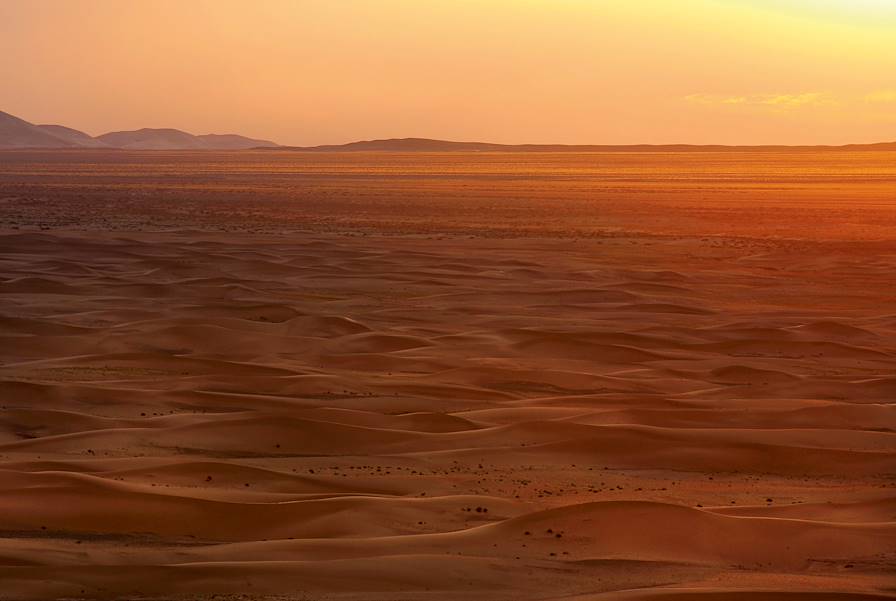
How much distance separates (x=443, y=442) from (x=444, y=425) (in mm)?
480

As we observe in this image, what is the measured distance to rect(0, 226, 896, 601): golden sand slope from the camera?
5.02m

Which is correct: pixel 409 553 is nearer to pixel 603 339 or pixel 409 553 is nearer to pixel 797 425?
pixel 797 425

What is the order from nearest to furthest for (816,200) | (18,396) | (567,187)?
(18,396) < (816,200) < (567,187)

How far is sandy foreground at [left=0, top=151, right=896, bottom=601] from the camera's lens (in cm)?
505

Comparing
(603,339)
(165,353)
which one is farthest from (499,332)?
(165,353)

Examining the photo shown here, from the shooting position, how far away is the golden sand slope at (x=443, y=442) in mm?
5020

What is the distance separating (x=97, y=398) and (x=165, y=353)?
2.18 meters

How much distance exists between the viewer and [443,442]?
753 centimetres

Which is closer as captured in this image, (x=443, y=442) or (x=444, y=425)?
(x=443, y=442)

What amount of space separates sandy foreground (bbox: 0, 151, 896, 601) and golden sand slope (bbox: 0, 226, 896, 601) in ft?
0.08

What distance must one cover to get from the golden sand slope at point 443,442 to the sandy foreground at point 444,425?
0.02 metres

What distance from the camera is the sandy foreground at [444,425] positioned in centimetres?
505

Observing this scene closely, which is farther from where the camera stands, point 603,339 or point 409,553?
point 603,339

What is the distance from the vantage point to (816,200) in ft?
125
